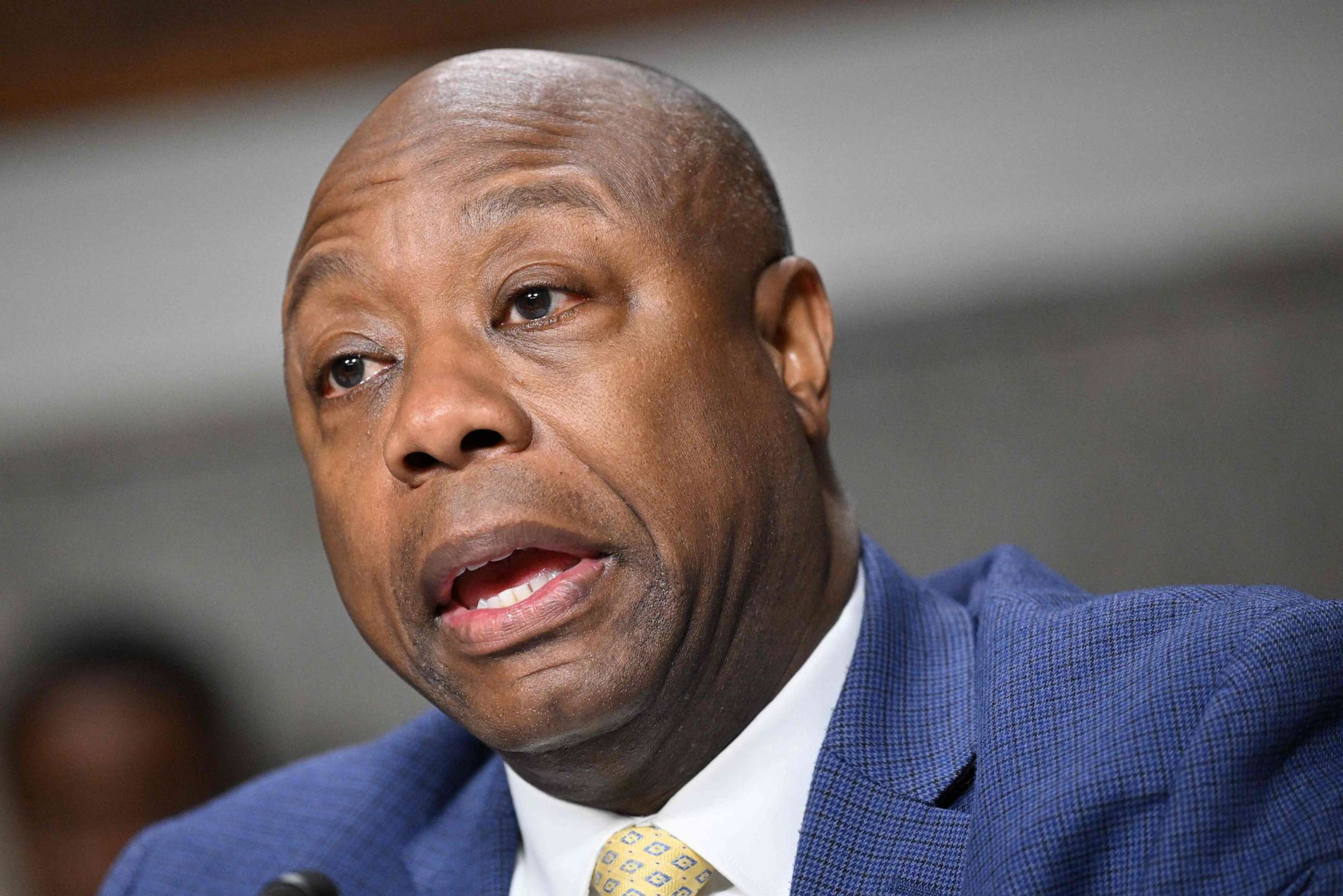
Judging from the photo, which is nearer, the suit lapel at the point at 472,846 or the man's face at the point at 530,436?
the man's face at the point at 530,436

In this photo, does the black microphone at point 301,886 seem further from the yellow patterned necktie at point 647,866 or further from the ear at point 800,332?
the ear at point 800,332

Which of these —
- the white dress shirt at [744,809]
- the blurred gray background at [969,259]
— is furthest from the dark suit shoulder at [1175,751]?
the blurred gray background at [969,259]

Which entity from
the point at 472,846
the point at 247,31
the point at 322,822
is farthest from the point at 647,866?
the point at 247,31

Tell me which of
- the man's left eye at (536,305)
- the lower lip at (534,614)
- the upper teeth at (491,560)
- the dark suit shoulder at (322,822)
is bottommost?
the dark suit shoulder at (322,822)

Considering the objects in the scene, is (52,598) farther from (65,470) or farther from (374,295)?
(374,295)

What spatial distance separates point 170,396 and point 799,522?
9.41 ft

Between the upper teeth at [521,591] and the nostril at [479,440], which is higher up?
the nostril at [479,440]

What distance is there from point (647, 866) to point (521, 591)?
0.32 meters

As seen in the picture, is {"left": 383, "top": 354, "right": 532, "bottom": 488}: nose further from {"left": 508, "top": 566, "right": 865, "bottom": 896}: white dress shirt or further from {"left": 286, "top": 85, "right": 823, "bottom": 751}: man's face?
{"left": 508, "top": 566, "right": 865, "bottom": 896}: white dress shirt

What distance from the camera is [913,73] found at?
146 inches

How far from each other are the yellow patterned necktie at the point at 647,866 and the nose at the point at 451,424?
42 centimetres

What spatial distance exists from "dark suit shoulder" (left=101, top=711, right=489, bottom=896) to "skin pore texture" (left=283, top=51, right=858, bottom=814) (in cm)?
36

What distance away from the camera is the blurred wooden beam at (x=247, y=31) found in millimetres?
3658

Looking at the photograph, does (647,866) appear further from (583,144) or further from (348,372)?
(583,144)
